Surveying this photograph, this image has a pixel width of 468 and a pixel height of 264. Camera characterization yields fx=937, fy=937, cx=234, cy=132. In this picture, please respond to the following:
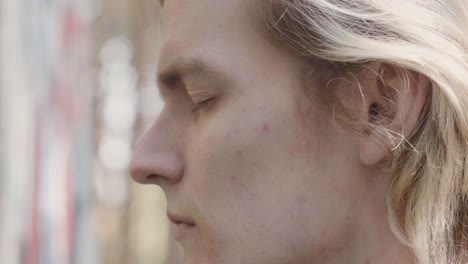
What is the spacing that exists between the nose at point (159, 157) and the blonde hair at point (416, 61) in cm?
29

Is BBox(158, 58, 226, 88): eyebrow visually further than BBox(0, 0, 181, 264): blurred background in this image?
No

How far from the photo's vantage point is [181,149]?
1829mm

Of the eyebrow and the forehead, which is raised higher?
the forehead

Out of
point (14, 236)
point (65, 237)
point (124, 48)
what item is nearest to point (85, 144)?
point (65, 237)

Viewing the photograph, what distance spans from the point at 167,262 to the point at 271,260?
985 cm

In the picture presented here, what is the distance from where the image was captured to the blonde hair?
1731mm

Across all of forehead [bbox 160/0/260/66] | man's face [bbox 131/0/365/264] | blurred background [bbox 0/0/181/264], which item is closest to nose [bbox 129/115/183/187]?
man's face [bbox 131/0/365/264]

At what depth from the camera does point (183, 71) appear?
1.82m

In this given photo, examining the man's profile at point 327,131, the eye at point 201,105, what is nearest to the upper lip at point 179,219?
the man's profile at point 327,131

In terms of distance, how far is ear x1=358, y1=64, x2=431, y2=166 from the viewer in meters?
1.75

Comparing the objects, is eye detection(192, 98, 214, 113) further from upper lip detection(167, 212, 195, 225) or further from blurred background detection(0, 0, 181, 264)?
blurred background detection(0, 0, 181, 264)

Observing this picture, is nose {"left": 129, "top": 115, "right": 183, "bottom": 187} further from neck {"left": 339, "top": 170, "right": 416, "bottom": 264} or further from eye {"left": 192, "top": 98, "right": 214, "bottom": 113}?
neck {"left": 339, "top": 170, "right": 416, "bottom": 264}

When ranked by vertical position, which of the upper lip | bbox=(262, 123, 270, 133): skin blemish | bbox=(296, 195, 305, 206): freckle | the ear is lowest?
the upper lip

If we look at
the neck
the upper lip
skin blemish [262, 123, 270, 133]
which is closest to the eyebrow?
skin blemish [262, 123, 270, 133]
